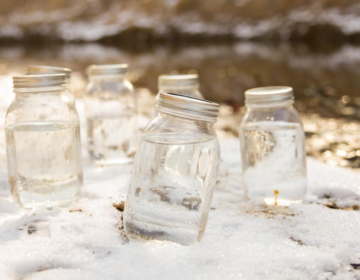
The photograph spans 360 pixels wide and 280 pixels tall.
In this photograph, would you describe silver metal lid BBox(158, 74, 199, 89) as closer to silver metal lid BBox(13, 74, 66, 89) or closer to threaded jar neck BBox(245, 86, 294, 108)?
threaded jar neck BBox(245, 86, 294, 108)

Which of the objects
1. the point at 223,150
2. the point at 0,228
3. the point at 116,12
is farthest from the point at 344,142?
the point at 116,12

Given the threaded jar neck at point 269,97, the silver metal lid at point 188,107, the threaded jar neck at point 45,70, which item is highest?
the threaded jar neck at point 45,70

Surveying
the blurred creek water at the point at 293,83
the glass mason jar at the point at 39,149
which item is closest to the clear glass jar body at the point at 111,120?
the glass mason jar at the point at 39,149

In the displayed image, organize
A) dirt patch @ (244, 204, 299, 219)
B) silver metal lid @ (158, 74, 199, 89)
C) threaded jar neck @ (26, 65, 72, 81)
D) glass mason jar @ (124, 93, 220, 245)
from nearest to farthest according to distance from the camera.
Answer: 1. glass mason jar @ (124, 93, 220, 245)
2. dirt patch @ (244, 204, 299, 219)
3. threaded jar neck @ (26, 65, 72, 81)
4. silver metal lid @ (158, 74, 199, 89)

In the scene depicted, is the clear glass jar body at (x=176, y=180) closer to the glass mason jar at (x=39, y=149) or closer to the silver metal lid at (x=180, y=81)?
the glass mason jar at (x=39, y=149)

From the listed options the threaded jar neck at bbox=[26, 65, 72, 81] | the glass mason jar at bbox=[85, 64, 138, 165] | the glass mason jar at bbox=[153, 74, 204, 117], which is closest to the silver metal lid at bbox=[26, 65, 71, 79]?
the threaded jar neck at bbox=[26, 65, 72, 81]
